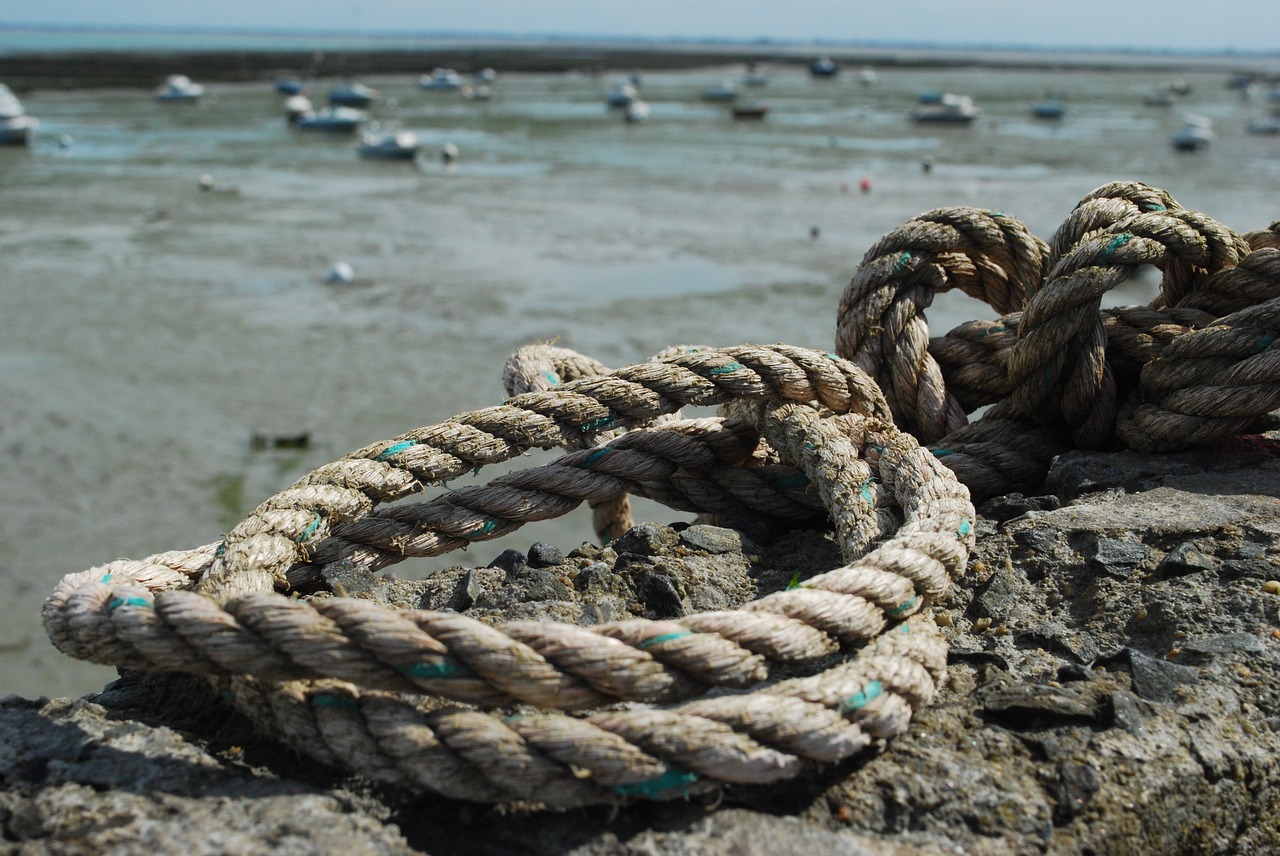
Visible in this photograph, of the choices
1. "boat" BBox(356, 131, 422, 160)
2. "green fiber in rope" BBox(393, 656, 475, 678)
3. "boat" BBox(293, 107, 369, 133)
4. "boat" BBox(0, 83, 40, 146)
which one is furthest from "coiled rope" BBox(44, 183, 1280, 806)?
Answer: "boat" BBox(293, 107, 369, 133)

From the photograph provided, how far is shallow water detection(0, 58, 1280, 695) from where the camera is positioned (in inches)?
237

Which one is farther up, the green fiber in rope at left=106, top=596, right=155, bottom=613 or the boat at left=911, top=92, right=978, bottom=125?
the boat at left=911, top=92, right=978, bottom=125

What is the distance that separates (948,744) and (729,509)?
0.83m

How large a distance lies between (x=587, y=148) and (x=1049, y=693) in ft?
70.8

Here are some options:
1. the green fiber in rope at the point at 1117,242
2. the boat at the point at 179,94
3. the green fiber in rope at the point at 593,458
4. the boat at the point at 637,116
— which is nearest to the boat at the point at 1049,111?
the boat at the point at 637,116

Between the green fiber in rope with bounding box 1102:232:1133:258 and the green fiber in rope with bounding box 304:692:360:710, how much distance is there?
5.27 feet

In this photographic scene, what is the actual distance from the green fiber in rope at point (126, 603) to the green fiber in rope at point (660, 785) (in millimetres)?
618

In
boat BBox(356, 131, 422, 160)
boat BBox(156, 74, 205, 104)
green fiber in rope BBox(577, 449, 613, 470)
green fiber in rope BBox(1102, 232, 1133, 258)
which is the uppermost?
green fiber in rope BBox(1102, 232, 1133, 258)

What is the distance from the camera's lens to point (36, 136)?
22438 mm

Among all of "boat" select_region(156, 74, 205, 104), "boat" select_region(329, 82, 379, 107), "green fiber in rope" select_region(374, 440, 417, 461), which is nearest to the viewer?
"green fiber in rope" select_region(374, 440, 417, 461)

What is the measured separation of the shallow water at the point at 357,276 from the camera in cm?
603

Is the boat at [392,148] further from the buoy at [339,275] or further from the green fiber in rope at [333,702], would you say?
the green fiber in rope at [333,702]

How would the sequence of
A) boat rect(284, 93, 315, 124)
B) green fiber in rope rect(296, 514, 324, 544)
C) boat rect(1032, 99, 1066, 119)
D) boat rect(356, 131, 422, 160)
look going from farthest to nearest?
1. boat rect(1032, 99, 1066, 119)
2. boat rect(284, 93, 315, 124)
3. boat rect(356, 131, 422, 160)
4. green fiber in rope rect(296, 514, 324, 544)

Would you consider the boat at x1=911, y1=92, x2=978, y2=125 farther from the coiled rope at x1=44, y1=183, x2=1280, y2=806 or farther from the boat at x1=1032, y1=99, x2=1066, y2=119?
the coiled rope at x1=44, y1=183, x2=1280, y2=806
